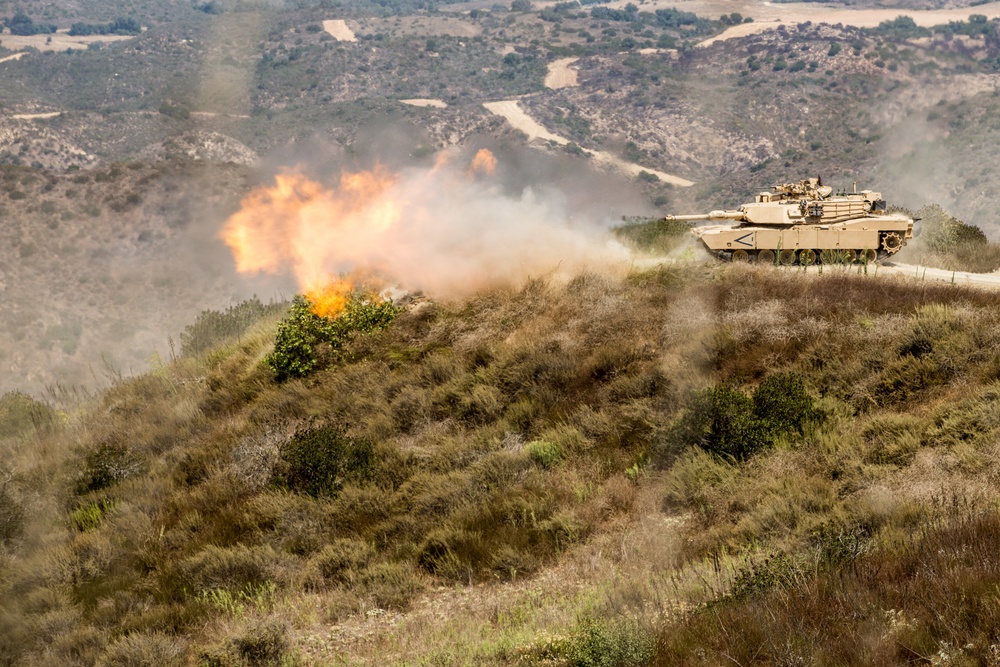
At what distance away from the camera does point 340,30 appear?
16738 centimetres

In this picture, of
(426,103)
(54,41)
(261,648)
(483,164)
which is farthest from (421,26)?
(261,648)

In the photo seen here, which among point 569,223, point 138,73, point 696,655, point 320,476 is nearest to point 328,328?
point 320,476

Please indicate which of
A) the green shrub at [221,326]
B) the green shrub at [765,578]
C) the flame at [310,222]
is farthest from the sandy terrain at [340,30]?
the green shrub at [765,578]

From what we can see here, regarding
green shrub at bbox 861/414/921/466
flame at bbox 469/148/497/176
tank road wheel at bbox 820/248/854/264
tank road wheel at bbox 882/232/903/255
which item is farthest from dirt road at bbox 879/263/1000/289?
flame at bbox 469/148/497/176

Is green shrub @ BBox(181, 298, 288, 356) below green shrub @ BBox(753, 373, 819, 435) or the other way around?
below

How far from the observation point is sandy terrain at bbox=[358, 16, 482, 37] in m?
171

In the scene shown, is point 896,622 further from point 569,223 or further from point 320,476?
point 569,223

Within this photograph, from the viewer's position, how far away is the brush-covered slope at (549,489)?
398 inches

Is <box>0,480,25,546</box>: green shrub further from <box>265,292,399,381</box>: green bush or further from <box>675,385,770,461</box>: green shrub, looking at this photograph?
<box>675,385,770,461</box>: green shrub

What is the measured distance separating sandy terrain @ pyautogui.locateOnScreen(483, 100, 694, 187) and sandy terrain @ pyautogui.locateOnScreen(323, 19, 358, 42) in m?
39.3

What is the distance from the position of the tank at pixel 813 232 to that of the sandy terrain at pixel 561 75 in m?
121

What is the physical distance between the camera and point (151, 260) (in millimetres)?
82812

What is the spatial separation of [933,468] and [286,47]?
158 m

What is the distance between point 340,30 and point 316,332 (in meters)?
156
